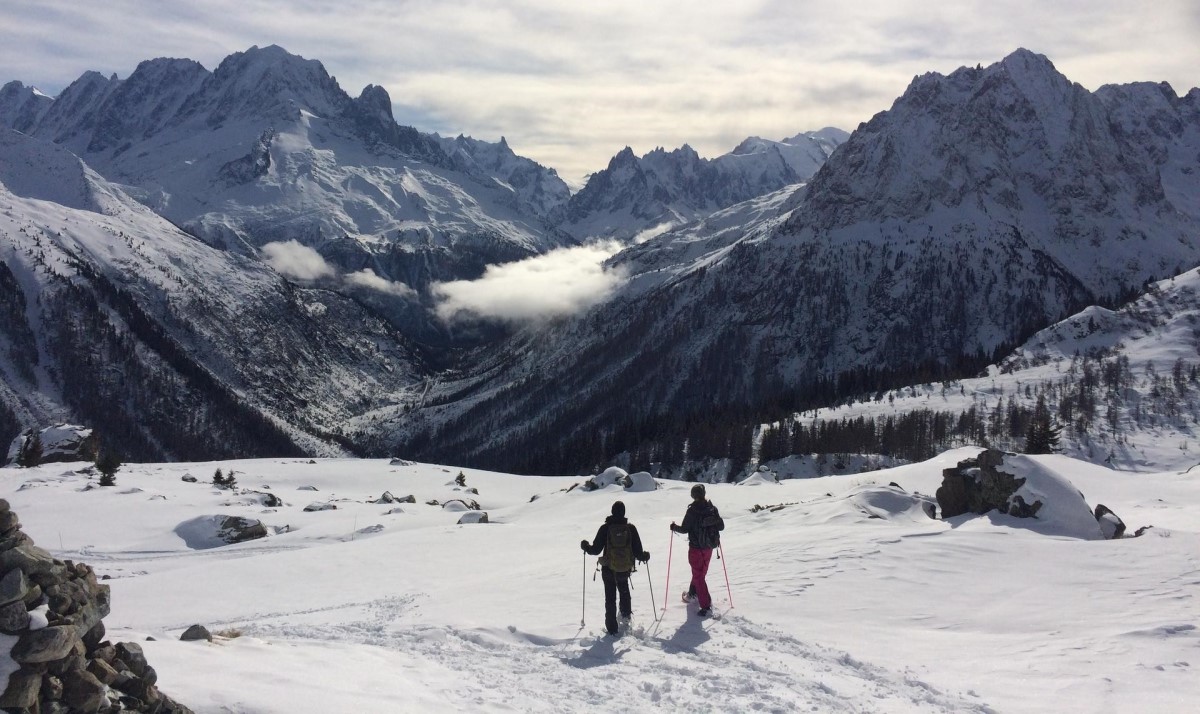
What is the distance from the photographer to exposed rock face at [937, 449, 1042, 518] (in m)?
27.6

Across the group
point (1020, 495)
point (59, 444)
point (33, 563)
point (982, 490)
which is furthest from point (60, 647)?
point (59, 444)

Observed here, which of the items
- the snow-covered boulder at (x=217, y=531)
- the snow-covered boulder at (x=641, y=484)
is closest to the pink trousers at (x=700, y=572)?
the snow-covered boulder at (x=217, y=531)

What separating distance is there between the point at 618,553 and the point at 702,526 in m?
2.46

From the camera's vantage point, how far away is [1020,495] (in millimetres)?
27297

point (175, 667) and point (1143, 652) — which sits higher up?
point (175, 667)

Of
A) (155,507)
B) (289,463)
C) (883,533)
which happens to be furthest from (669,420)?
(883,533)

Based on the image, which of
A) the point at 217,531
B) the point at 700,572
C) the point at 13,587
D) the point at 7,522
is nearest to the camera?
the point at 13,587

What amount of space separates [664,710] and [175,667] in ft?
25.2

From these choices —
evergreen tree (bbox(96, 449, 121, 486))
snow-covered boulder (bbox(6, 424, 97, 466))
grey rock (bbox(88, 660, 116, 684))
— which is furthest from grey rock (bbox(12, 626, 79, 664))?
snow-covered boulder (bbox(6, 424, 97, 466))

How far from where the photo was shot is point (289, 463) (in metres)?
77.0

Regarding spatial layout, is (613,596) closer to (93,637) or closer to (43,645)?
(93,637)

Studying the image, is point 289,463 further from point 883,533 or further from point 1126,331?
point 1126,331

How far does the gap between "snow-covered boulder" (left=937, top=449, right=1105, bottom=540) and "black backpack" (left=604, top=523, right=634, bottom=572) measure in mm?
16296

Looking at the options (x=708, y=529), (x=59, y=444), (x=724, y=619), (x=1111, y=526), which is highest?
(x=708, y=529)
